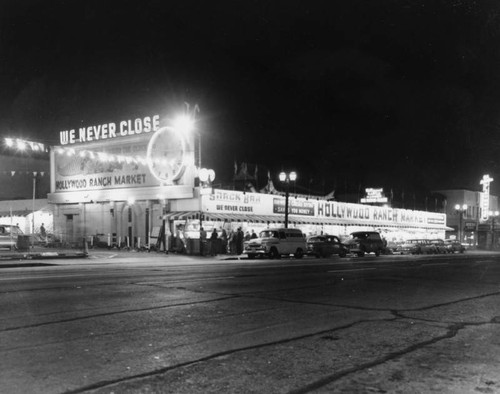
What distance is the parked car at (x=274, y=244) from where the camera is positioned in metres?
32.9

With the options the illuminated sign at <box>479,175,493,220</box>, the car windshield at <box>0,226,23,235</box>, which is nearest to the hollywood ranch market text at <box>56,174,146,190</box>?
the car windshield at <box>0,226,23,235</box>

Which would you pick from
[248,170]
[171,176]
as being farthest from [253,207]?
[248,170]

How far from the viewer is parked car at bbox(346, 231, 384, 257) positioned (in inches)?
1587

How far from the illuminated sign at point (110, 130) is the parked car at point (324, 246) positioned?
13.3 meters

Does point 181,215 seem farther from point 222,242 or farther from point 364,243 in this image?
point 364,243

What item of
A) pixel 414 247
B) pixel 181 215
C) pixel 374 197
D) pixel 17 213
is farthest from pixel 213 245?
pixel 374 197

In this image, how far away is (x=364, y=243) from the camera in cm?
4072

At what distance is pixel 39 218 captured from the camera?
45.6 m

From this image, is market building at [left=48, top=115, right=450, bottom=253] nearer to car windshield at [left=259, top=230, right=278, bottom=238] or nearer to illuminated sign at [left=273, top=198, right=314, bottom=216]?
illuminated sign at [left=273, top=198, right=314, bottom=216]

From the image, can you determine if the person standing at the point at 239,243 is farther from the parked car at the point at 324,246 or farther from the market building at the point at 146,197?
the parked car at the point at 324,246

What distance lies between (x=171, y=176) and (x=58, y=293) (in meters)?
24.6

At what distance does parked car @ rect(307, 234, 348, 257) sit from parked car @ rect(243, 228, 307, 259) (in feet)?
9.21

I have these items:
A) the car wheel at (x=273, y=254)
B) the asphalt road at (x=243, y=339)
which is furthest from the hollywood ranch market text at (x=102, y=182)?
the asphalt road at (x=243, y=339)

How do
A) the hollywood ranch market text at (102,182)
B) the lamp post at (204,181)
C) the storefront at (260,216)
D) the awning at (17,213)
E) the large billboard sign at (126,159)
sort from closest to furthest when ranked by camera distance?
the lamp post at (204,181)
the storefront at (260,216)
the large billboard sign at (126,159)
the hollywood ranch market text at (102,182)
the awning at (17,213)
